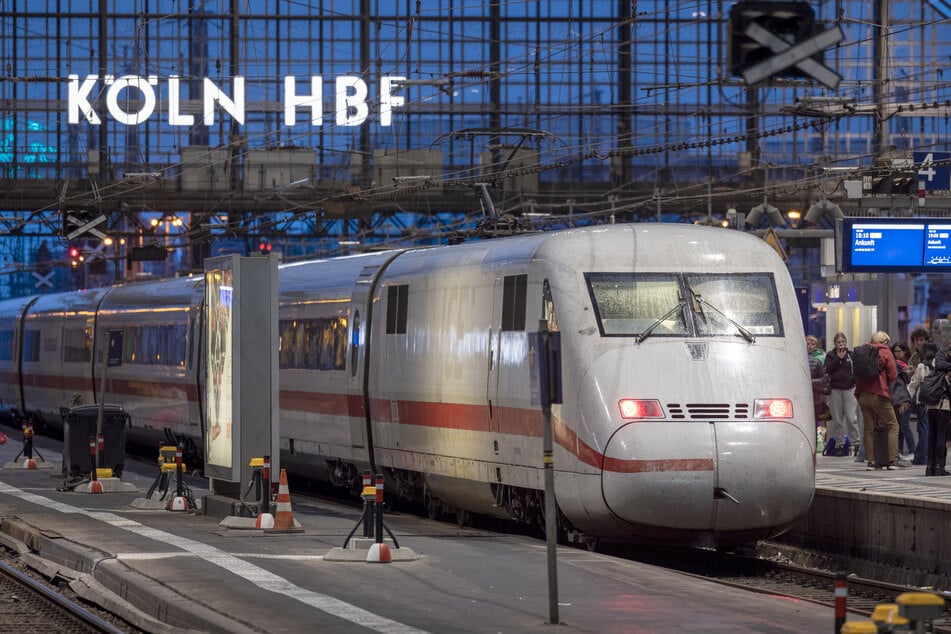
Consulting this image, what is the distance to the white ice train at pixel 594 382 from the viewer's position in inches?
632

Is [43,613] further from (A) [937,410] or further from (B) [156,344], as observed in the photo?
(B) [156,344]

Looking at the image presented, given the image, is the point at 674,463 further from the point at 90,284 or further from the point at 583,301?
the point at 90,284

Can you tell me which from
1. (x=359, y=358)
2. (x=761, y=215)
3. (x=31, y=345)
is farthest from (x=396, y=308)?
(x=31, y=345)

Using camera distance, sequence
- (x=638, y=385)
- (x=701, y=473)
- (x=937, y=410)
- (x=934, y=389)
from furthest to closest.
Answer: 1. (x=937, y=410)
2. (x=934, y=389)
3. (x=638, y=385)
4. (x=701, y=473)

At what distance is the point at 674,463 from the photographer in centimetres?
1588

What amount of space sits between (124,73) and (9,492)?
41275 millimetres

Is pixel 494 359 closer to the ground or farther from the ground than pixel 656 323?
closer to the ground

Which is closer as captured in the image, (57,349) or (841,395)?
(841,395)

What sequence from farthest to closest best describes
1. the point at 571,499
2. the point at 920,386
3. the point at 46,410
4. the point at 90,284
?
the point at 90,284 → the point at 46,410 → the point at 920,386 → the point at 571,499

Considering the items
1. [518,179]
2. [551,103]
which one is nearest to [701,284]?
[518,179]

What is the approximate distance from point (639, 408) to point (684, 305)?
58.8 inches

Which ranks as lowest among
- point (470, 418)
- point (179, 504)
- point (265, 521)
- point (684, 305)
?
point (179, 504)

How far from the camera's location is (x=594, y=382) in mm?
16406

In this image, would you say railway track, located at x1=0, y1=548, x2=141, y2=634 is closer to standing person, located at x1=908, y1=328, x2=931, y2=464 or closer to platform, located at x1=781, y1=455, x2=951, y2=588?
platform, located at x1=781, y1=455, x2=951, y2=588
